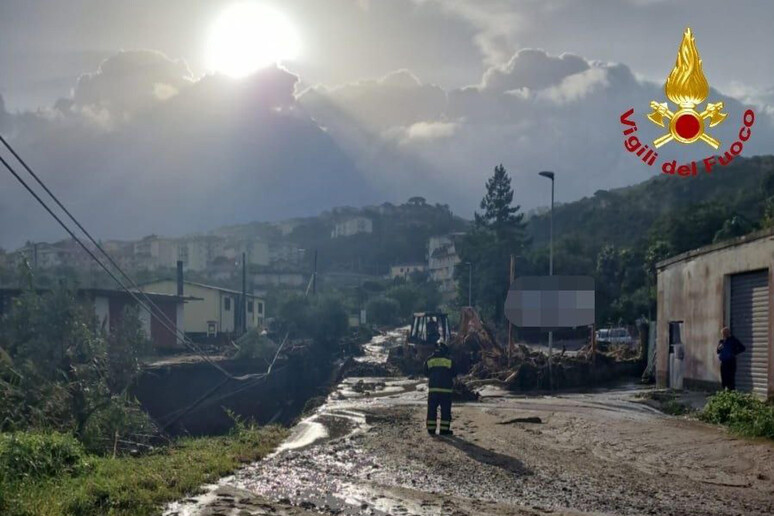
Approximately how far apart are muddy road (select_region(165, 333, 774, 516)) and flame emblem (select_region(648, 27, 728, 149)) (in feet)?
17.8

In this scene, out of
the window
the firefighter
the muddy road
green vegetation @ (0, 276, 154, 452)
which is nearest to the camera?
the muddy road

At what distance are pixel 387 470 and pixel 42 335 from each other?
1458 centimetres

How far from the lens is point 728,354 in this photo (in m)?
15.2

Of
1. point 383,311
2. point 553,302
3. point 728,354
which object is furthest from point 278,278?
point 728,354

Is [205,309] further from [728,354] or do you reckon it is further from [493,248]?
[728,354]

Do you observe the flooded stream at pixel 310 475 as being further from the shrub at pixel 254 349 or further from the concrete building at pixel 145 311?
the shrub at pixel 254 349

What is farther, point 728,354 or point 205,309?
point 205,309

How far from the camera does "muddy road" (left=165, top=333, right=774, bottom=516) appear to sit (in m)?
8.13

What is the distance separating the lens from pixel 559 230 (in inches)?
4409

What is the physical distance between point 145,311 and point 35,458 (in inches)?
1612

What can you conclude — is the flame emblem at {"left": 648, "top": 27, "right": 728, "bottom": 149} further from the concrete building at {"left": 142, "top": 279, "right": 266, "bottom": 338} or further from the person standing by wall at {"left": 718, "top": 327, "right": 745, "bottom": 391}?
the concrete building at {"left": 142, "top": 279, "right": 266, "bottom": 338}

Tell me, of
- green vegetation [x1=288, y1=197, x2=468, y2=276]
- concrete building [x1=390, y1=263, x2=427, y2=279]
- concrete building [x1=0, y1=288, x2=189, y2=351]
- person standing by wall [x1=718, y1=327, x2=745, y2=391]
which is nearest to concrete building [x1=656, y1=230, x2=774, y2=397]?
person standing by wall [x1=718, y1=327, x2=745, y2=391]

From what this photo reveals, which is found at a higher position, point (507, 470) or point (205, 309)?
point (205, 309)

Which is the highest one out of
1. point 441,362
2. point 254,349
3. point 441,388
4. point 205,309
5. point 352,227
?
point 352,227
